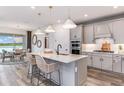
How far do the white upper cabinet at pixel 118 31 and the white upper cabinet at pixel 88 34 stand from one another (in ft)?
4.17

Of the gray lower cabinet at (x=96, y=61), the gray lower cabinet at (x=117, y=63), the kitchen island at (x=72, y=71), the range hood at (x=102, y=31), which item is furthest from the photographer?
the gray lower cabinet at (x=96, y=61)

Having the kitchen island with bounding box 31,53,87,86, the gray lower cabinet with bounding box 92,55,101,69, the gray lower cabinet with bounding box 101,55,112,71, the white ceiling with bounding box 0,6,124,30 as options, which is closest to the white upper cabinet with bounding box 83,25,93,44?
the white ceiling with bounding box 0,6,124,30

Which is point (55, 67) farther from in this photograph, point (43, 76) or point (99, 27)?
point (99, 27)

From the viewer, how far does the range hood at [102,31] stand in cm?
531

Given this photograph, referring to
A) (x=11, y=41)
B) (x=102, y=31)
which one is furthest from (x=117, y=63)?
(x=11, y=41)

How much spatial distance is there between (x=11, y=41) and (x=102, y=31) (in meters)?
8.18

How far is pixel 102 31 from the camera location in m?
5.59

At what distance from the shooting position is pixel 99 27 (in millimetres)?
5719

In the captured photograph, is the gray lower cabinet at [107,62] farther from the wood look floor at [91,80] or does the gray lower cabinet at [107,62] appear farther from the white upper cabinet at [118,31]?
the white upper cabinet at [118,31]

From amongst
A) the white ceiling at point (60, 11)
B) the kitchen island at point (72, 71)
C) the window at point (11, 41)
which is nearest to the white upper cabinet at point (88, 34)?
the white ceiling at point (60, 11)

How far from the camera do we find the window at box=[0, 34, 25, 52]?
33.2 feet

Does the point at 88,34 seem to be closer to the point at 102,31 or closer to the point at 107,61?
the point at 102,31
